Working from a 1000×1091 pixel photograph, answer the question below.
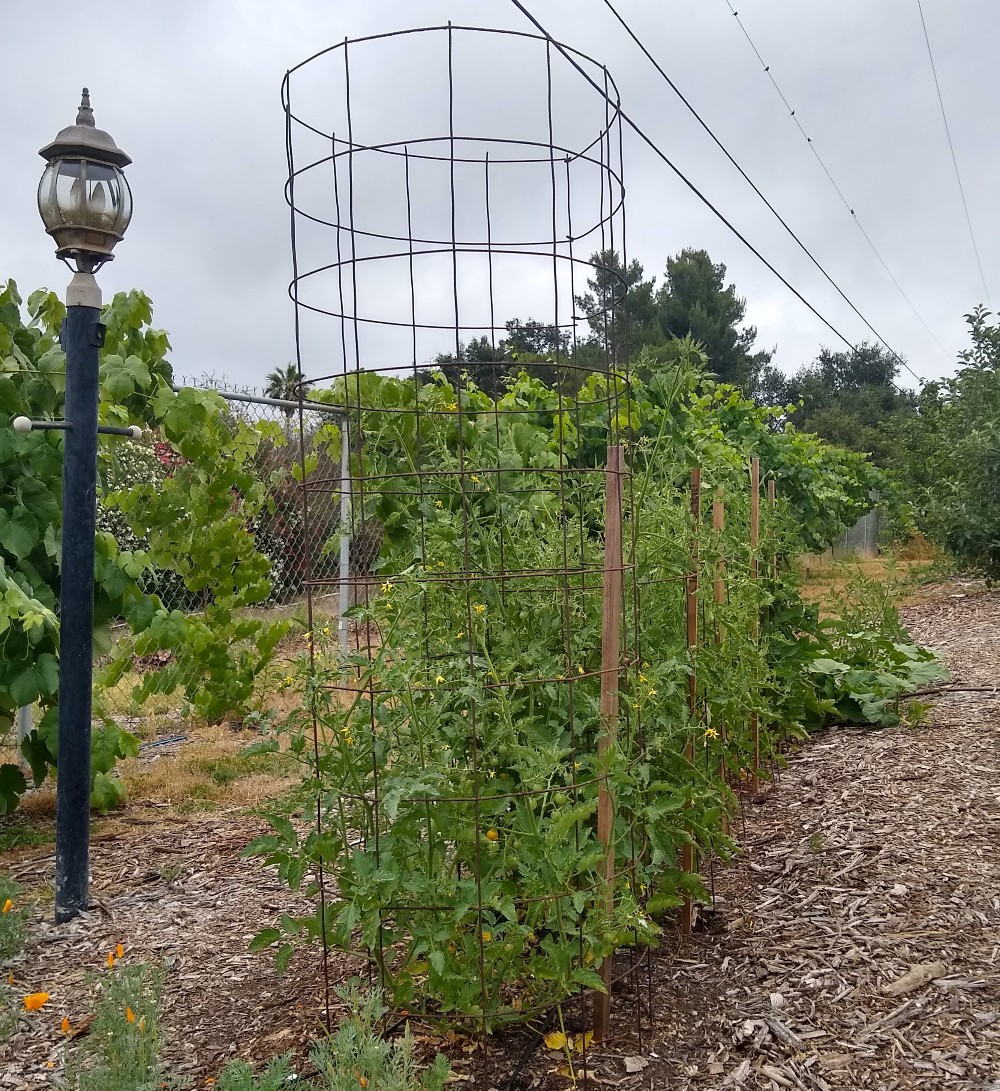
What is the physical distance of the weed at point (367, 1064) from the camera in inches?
79.0

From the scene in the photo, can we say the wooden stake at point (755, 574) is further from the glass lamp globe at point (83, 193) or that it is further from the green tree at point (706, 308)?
the green tree at point (706, 308)

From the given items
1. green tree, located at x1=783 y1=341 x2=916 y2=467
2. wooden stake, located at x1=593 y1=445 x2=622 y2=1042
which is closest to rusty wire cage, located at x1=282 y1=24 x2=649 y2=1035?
wooden stake, located at x1=593 y1=445 x2=622 y2=1042

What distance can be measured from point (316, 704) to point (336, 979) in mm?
936

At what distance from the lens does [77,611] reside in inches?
140

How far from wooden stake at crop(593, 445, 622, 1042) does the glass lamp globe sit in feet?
7.36

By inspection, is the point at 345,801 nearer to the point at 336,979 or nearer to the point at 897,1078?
the point at 336,979

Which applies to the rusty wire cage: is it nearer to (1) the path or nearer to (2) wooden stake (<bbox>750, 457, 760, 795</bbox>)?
(1) the path

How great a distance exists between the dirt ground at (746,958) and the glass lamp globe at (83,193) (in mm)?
2303

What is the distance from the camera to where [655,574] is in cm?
336

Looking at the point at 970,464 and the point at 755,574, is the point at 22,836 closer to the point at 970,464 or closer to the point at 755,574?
the point at 755,574

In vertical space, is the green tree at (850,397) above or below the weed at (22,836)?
above

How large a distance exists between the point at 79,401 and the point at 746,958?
114 inches

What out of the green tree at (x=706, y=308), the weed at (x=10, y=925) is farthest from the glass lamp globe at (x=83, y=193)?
the green tree at (x=706, y=308)

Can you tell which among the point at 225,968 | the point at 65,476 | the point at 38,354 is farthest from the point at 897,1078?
the point at 38,354
